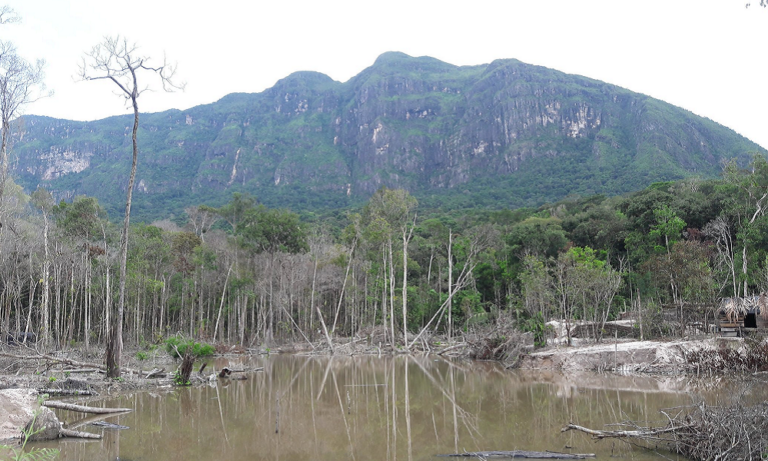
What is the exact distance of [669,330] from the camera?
21.8 m

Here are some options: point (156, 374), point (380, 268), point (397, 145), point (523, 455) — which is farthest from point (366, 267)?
point (397, 145)

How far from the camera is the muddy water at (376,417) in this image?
25.2ft

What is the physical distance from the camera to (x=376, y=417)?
1045cm

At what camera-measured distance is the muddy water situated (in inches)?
302

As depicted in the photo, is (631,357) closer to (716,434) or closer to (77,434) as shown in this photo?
(716,434)

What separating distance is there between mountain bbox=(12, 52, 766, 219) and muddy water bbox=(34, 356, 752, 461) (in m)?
67.8

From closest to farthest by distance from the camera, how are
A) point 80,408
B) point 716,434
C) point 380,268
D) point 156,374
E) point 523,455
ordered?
point 716,434
point 523,455
point 80,408
point 156,374
point 380,268

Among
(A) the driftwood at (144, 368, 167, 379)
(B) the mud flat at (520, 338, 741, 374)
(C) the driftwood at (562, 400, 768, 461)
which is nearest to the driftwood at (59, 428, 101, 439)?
(A) the driftwood at (144, 368, 167, 379)

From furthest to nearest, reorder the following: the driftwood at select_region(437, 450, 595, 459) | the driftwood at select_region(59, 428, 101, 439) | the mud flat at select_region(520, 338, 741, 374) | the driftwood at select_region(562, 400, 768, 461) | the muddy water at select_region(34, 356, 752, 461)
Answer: the mud flat at select_region(520, 338, 741, 374) < the driftwood at select_region(59, 428, 101, 439) < the muddy water at select_region(34, 356, 752, 461) < the driftwood at select_region(437, 450, 595, 459) < the driftwood at select_region(562, 400, 768, 461)

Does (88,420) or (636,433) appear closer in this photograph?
(636,433)

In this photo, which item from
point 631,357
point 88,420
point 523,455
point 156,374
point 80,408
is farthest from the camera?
point 631,357

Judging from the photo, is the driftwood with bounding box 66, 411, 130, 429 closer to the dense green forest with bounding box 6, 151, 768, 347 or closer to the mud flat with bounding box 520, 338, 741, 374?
the dense green forest with bounding box 6, 151, 768, 347

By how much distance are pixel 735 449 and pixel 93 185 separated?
10294 centimetres

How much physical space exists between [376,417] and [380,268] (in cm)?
2764
